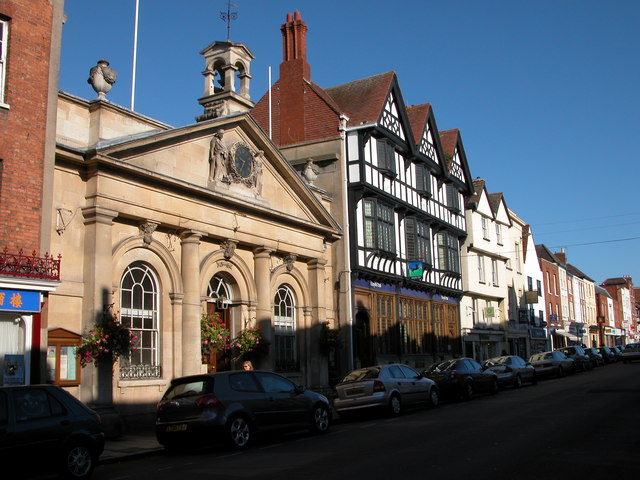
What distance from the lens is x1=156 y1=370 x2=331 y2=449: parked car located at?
12391mm

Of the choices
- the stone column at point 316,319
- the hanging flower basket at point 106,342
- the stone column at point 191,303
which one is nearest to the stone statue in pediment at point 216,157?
the stone column at point 191,303

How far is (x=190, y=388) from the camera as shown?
1298 centimetres

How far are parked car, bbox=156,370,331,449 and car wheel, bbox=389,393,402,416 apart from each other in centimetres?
438

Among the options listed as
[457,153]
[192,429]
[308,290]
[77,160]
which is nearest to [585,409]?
[192,429]

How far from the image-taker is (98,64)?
57.9 feet

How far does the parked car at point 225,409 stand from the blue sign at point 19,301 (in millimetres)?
3240

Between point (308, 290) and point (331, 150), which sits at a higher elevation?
point (331, 150)

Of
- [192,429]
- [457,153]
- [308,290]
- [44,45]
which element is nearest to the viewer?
[192,429]

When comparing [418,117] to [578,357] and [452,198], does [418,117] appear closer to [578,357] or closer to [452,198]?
[452,198]

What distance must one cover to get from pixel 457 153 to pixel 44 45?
28.4m

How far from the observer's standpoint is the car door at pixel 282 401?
13.6 metres

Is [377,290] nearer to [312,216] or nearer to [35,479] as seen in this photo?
[312,216]

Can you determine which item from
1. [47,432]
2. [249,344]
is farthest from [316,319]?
[47,432]

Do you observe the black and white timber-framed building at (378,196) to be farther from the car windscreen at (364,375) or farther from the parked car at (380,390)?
the car windscreen at (364,375)
